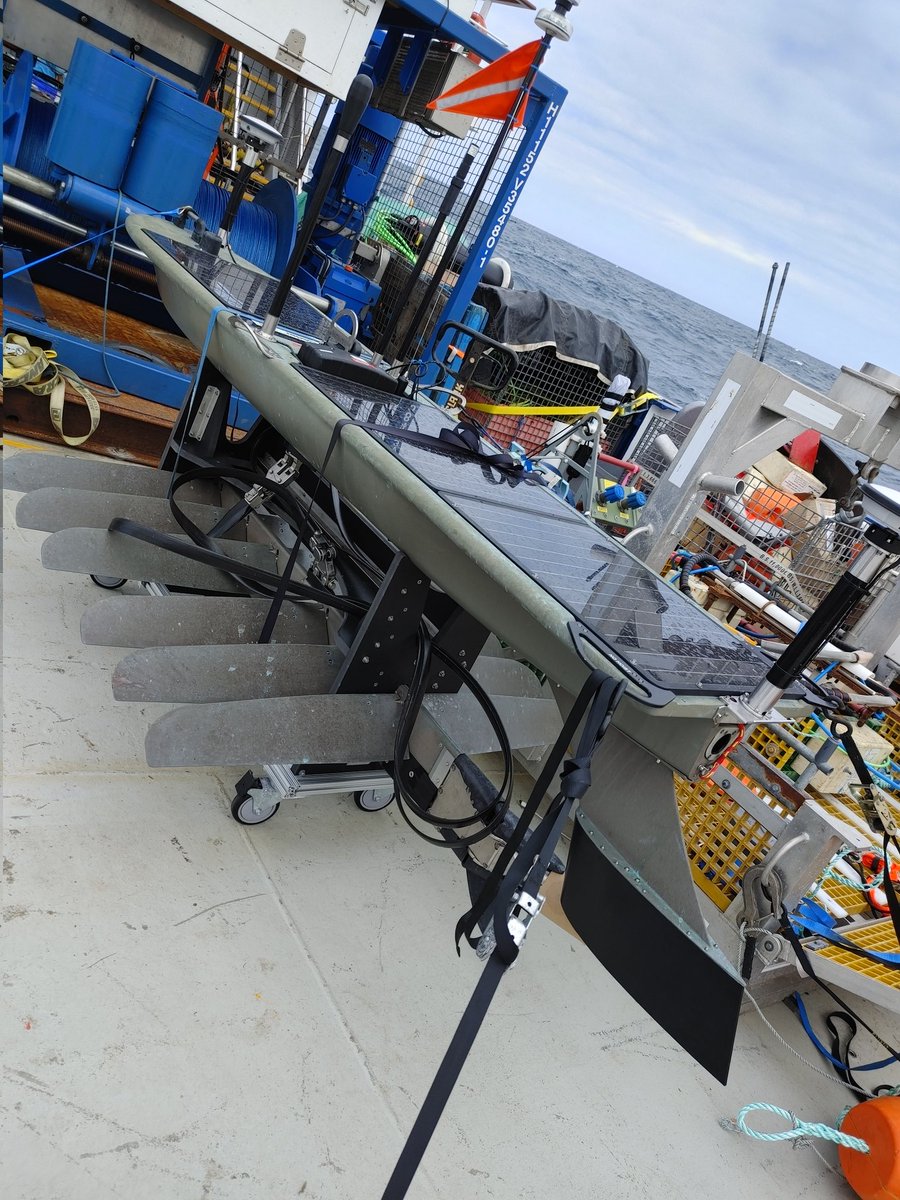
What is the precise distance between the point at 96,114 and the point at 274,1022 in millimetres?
3813

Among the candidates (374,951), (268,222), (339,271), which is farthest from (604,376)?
(374,951)

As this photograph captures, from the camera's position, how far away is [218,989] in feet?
6.31

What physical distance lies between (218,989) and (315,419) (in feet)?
4.85

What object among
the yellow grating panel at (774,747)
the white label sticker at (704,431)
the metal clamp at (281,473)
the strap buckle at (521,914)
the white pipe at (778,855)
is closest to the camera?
the strap buckle at (521,914)

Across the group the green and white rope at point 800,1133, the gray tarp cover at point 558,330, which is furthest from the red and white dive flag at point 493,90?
the gray tarp cover at point 558,330

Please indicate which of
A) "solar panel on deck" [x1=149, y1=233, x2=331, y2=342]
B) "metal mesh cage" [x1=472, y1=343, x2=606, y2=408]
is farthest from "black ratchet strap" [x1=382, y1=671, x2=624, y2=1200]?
"metal mesh cage" [x1=472, y1=343, x2=606, y2=408]

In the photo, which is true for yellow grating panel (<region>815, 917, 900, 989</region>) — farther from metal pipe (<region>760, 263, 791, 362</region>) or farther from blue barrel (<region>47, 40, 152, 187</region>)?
blue barrel (<region>47, 40, 152, 187</region>)

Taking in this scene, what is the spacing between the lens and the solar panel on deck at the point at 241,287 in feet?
10.1

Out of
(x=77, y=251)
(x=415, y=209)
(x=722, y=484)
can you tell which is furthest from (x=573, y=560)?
(x=415, y=209)

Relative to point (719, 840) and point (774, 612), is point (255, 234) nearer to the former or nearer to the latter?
point (774, 612)

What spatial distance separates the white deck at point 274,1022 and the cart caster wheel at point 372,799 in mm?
40

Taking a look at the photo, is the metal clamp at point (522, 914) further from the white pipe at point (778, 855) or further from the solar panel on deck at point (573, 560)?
the white pipe at point (778, 855)

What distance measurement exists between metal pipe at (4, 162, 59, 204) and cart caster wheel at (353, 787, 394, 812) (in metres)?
3.18

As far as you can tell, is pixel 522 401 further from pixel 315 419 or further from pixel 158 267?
pixel 315 419
